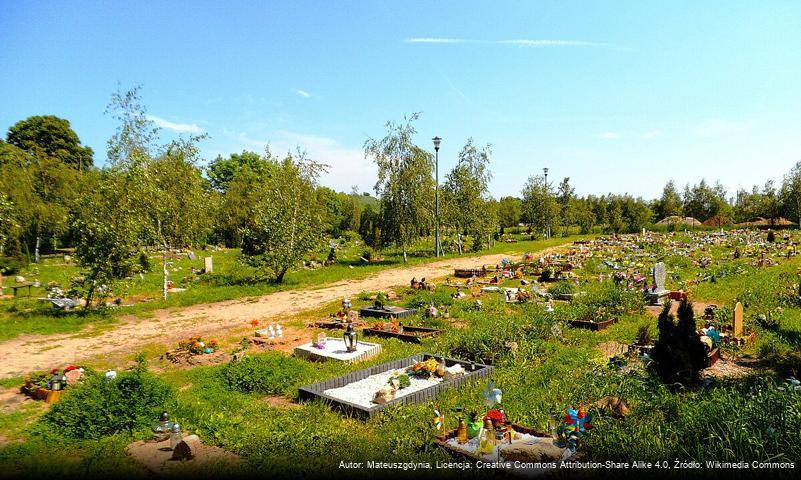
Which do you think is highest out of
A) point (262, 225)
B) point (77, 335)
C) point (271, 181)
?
point (271, 181)

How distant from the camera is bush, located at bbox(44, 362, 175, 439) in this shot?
6.25 meters

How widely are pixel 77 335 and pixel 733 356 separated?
16414mm

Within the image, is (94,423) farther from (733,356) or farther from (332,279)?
(332,279)

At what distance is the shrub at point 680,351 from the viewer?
7328 millimetres

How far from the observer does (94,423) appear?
6.29 meters

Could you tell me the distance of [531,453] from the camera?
5.10m

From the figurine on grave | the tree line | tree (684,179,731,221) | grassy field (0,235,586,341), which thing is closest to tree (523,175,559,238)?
the tree line

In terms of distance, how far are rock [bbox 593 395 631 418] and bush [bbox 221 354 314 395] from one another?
5.17 meters

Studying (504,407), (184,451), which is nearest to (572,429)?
(504,407)

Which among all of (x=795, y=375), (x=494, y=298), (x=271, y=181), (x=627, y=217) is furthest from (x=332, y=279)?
(x=627, y=217)

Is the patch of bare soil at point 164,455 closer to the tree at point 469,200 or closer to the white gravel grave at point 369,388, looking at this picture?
the white gravel grave at point 369,388

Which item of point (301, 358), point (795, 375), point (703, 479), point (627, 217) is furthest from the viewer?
point (627, 217)

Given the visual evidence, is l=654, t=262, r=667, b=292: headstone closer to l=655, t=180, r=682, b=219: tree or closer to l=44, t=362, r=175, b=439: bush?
l=44, t=362, r=175, b=439: bush

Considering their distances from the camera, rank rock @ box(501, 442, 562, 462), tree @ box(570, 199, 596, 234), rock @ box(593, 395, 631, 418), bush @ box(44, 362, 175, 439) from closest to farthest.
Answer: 1. rock @ box(501, 442, 562, 462)
2. rock @ box(593, 395, 631, 418)
3. bush @ box(44, 362, 175, 439)
4. tree @ box(570, 199, 596, 234)
